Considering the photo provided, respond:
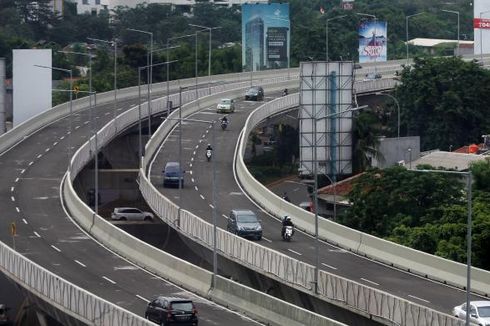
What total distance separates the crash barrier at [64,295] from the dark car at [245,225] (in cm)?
1215

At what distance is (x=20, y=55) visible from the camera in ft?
429

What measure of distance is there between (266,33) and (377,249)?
249 ft

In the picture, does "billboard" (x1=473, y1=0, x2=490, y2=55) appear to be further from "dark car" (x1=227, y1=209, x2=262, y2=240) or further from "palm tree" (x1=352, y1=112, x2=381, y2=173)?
"dark car" (x1=227, y1=209, x2=262, y2=240)

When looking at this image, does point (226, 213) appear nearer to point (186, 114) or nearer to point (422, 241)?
point (422, 241)

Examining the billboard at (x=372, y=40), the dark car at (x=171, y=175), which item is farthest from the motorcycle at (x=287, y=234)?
the billboard at (x=372, y=40)

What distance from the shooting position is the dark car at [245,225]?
77250mm

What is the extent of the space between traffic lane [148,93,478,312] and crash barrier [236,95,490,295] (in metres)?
0.48

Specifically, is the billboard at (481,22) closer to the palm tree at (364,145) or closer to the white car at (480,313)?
the palm tree at (364,145)

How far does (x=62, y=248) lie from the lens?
7781 centimetres

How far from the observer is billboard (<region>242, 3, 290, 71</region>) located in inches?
5748

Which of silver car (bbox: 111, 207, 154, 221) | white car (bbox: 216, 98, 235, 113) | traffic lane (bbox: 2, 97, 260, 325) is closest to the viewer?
traffic lane (bbox: 2, 97, 260, 325)

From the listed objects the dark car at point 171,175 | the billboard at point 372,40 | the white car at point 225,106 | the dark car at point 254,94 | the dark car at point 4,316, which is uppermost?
the billboard at point 372,40

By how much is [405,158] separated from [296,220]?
31.9 m

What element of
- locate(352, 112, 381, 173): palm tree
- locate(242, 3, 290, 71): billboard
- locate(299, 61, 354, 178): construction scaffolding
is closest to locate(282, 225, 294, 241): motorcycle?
locate(299, 61, 354, 178): construction scaffolding
